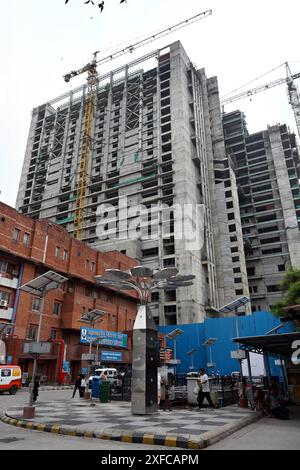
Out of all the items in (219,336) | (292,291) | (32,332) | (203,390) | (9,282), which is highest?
(9,282)

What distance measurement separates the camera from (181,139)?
73250 mm

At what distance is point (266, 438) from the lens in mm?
8688

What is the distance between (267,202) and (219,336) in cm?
4303

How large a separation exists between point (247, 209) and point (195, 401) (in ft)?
254

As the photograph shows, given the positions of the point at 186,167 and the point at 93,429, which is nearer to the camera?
the point at 93,429

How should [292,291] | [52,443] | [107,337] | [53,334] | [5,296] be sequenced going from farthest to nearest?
1. [107,337]
2. [53,334]
3. [5,296]
4. [292,291]
5. [52,443]

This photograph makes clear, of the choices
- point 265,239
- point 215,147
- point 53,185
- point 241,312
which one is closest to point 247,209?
point 265,239

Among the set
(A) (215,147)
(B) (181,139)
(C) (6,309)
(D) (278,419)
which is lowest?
(D) (278,419)

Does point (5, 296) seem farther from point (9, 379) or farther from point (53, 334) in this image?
point (9, 379)

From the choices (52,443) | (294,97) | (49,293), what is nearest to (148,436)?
(52,443)

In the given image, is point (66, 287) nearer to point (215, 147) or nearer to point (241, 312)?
point (241, 312)
